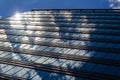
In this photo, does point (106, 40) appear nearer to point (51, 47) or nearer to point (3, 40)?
point (51, 47)

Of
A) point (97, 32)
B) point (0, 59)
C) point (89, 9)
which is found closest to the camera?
point (0, 59)

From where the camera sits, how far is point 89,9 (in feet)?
247

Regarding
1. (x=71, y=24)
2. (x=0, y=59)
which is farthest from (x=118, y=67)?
(x=71, y=24)

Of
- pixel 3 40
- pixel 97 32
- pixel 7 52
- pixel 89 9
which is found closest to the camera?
pixel 7 52

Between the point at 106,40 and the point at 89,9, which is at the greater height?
the point at 89,9

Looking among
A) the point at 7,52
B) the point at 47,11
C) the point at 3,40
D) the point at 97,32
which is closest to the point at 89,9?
the point at 47,11

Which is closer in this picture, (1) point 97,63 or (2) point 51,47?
(1) point 97,63

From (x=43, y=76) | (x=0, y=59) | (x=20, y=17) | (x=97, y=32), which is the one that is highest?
(x=20, y=17)

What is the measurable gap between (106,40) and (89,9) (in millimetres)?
31447

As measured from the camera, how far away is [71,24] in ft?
198

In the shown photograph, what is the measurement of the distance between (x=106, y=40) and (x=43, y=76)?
1645 cm

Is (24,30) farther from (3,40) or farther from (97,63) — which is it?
(97,63)

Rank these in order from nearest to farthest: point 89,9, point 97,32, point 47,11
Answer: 1. point 97,32
2. point 89,9
3. point 47,11

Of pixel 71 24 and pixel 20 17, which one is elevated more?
pixel 20 17
